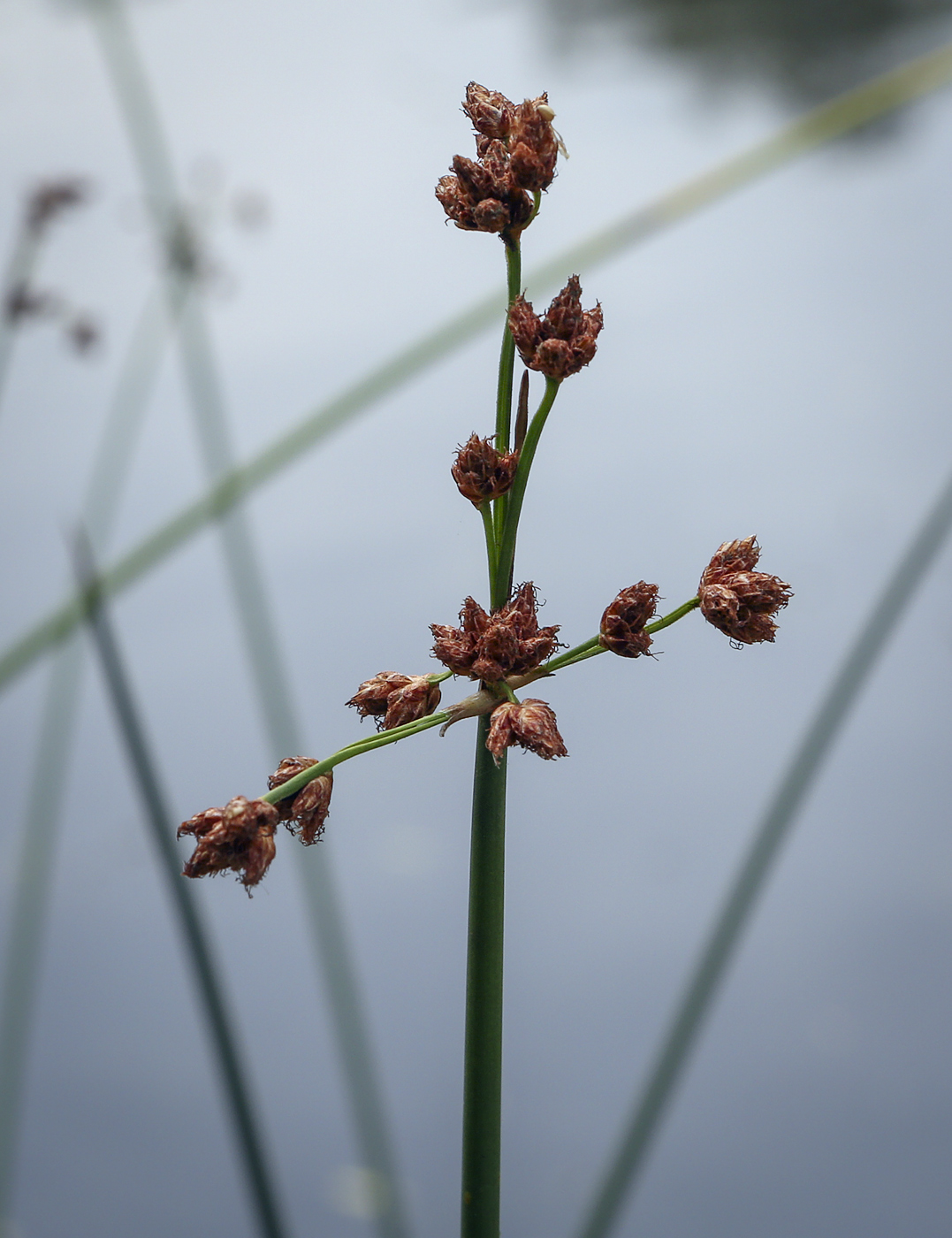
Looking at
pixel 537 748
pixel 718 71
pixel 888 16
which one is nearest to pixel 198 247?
pixel 718 71

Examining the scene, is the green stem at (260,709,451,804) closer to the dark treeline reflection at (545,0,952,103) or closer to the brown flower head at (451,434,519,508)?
the brown flower head at (451,434,519,508)

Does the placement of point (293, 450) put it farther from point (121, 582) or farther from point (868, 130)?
point (868, 130)

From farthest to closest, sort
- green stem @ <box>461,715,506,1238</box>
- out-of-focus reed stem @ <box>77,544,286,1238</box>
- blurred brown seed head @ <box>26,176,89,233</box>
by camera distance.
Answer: blurred brown seed head @ <box>26,176,89,233</box>, out-of-focus reed stem @ <box>77,544,286,1238</box>, green stem @ <box>461,715,506,1238</box>

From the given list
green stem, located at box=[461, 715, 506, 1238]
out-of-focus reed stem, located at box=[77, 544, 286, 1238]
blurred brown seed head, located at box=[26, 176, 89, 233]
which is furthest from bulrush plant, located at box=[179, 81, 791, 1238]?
blurred brown seed head, located at box=[26, 176, 89, 233]

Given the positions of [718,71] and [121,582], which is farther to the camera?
[718,71]

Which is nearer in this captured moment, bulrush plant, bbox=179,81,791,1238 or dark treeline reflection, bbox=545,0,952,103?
bulrush plant, bbox=179,81,791,1238

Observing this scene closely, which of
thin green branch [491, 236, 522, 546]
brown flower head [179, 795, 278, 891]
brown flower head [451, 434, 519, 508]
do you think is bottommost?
brown flower head [179, 795, 278, 891]

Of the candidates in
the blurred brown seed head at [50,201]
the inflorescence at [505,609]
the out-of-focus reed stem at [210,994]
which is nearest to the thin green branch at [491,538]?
the inflorescence at [505,609]
